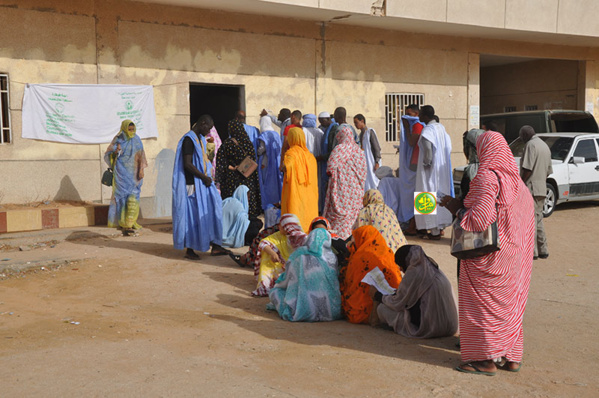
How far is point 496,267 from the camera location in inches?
166

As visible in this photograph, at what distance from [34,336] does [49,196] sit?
19.0 ft

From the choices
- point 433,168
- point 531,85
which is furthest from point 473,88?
point 433,168

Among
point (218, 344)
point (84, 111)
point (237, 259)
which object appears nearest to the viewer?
point (218, 344)

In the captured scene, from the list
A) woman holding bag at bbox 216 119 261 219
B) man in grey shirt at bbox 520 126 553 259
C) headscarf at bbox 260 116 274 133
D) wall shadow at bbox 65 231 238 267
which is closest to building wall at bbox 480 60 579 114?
headscarf at bbox 260 116 274 133

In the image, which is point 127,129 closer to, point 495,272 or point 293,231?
point 293,231

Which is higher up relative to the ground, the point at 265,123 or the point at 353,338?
the point at 265,123

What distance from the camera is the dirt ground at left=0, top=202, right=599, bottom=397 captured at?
3.90 meters

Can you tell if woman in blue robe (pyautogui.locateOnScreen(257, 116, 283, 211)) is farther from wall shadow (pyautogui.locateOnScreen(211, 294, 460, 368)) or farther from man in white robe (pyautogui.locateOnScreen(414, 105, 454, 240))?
wall shadow (pyautogui.locateOnScreen(211, 294, 460, 368))

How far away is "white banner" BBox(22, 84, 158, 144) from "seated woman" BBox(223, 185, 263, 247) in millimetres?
3145

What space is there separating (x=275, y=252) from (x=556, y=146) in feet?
25.6

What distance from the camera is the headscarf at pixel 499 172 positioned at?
418cm

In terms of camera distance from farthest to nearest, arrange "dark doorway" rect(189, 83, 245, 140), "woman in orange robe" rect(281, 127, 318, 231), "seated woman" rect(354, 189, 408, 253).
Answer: "dark doorway" rect(189, 83, 245, 140)
"woman in orange robe" rect(281, 127, 318, 231)
"seated woman" rect(354, 189, 408, 253)

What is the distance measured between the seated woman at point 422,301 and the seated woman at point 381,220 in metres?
1.51

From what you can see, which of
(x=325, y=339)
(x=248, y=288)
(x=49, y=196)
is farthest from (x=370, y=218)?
(x=49, y=196)
